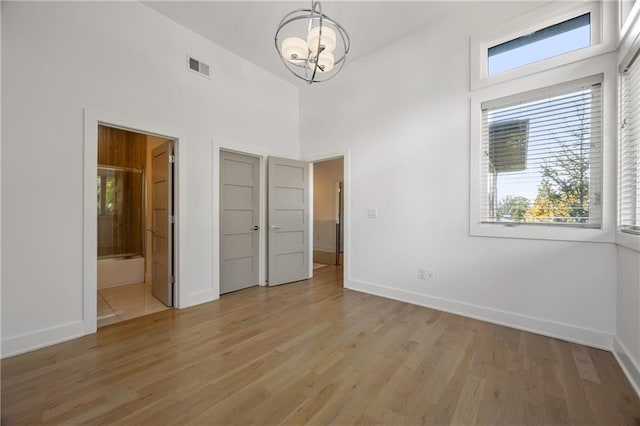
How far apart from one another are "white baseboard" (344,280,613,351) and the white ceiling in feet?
11.0

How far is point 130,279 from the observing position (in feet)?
14.4

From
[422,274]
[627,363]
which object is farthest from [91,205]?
[627,363]

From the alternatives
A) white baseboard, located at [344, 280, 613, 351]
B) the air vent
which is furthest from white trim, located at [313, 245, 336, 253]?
the air vent

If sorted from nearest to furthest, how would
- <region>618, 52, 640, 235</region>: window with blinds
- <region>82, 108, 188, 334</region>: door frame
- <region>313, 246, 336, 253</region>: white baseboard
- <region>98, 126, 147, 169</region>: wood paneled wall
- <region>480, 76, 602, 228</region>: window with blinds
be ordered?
<region>618, 52, 640, 235</region>: window with blinds
<region>480, 76, 602, 228</region>: window with blinds
<region>82, 108, 188, 334</region>: door frame
<region>98, 126, 147, 169</region>: wood paneled wall
<region>313, 246, 336, 253</region>: white baseboard

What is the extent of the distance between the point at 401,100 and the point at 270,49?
1960 mm

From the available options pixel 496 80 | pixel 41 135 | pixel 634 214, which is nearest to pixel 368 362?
pixel 634 214

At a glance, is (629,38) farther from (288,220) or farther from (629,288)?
(288,220)

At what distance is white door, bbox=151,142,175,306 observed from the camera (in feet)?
10.7

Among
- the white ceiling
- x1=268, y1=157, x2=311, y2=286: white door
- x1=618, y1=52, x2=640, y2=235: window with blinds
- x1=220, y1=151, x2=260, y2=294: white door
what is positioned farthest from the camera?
x1=268, y1=157, x2=311, y2=286: white door

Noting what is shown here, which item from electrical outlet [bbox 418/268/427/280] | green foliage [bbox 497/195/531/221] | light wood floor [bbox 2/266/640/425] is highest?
green foliage [bbox 497/195/531/221]

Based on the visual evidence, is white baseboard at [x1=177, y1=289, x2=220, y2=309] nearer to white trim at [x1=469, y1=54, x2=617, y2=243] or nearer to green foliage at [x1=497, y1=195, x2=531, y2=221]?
white trim at [x1=469, y1=54, x2=617, y2=243]

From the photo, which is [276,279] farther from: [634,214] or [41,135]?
[634,214]

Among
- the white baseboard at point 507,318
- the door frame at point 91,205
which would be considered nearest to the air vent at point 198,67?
the door frame at point 91,205

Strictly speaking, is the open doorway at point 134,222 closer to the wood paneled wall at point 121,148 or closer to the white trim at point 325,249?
the wood paneled wall at point 121,148
